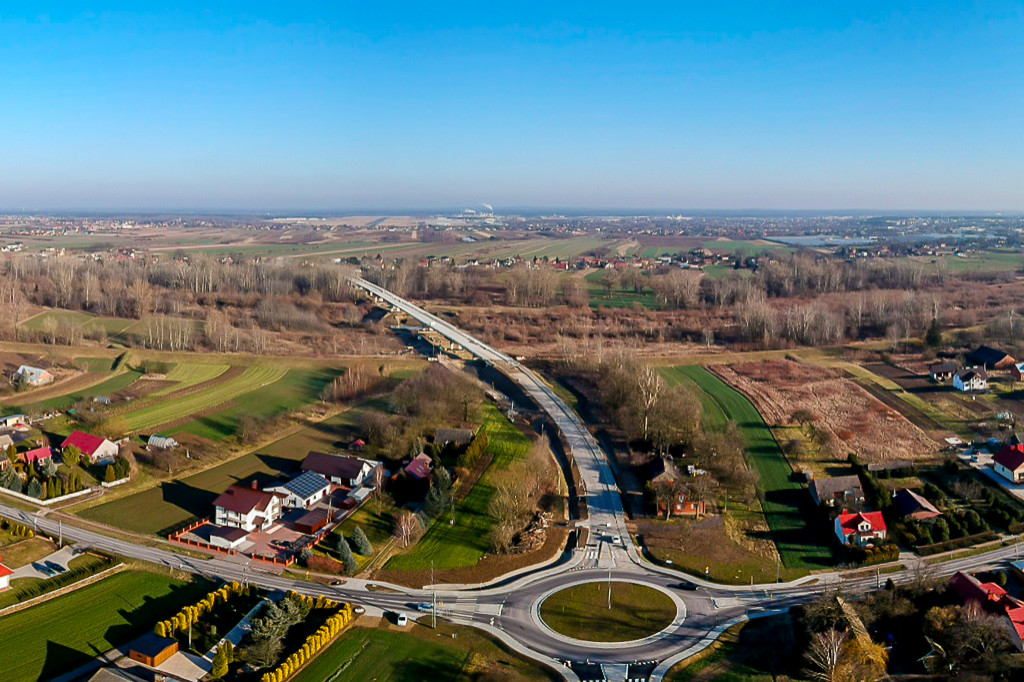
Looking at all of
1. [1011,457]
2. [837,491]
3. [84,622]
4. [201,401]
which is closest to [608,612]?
[837,491]

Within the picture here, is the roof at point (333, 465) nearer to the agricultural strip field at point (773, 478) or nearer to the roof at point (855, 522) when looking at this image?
the agricultural strip field at point (773, 478)

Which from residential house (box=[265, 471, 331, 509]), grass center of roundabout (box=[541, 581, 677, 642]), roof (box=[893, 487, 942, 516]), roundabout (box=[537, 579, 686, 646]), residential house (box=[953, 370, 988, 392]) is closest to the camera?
roundabout (box=[537, 579, 686, 646])

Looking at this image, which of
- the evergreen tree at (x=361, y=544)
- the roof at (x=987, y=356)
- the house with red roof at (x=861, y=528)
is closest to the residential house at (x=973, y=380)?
the roof at (x=987, y=356)

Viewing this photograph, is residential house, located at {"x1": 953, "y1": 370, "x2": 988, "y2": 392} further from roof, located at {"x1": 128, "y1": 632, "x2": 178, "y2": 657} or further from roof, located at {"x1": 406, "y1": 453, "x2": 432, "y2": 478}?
roof, located at {"x1": 128, "y1": 632, "x2": 178, "y2": 657}

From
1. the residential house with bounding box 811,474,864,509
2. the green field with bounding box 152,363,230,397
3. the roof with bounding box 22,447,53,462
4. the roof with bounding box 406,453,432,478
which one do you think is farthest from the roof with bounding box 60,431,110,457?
the residential house with bounding box 811,474,864,509

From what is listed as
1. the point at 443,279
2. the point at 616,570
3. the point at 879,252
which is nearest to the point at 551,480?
the point at 616,570

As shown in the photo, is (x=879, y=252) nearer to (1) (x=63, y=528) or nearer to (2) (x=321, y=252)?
(2) (x=321, y=252)

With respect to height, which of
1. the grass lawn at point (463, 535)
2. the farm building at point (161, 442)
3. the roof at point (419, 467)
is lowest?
the grass lawn at point (463, 535)
